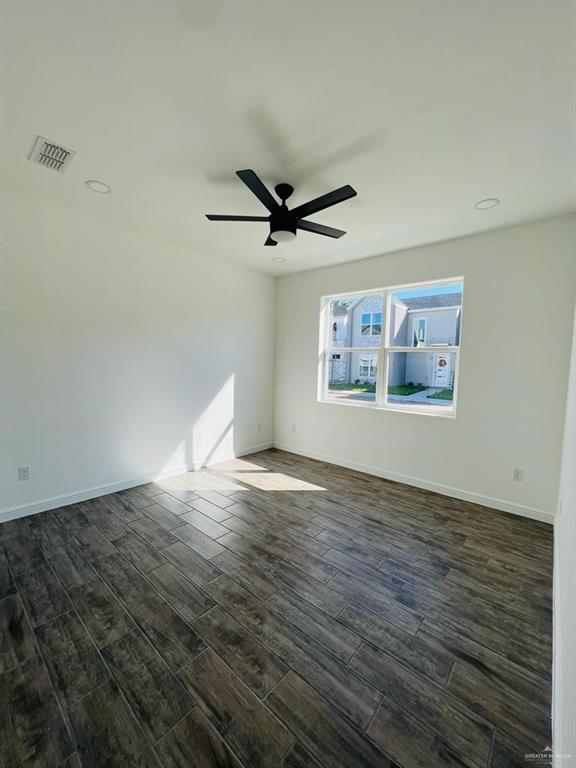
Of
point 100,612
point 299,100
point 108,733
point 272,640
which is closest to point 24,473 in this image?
point 100,612

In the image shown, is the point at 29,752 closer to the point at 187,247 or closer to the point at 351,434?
the point at 351,434

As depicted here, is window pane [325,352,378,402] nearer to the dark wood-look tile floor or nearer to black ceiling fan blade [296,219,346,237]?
the dark wood-look tile floor

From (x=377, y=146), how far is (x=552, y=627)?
3.00m

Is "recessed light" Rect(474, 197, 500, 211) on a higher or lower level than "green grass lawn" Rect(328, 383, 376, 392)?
higher

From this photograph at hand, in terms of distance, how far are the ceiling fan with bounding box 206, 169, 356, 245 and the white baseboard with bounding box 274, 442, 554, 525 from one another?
283 cm

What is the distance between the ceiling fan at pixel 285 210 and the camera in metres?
1.94

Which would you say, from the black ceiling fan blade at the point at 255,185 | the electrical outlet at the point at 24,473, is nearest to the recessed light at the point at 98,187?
the black ceiling fan blade at the point at 255,185

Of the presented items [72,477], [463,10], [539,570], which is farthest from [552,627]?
[72,477]

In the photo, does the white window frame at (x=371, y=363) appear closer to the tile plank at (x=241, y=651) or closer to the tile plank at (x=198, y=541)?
the tile plank at (x=198, y=541)

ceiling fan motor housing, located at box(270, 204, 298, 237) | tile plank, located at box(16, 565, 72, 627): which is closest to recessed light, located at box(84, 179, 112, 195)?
ceiling fan motor housing, located at box(270, 204, 298, 237)

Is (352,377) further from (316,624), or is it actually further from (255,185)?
(316,624)

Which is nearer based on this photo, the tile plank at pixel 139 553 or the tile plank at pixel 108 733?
the tile plank at pixel 108 733

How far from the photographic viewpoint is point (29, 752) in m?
1.13

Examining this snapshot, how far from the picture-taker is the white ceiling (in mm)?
1254
